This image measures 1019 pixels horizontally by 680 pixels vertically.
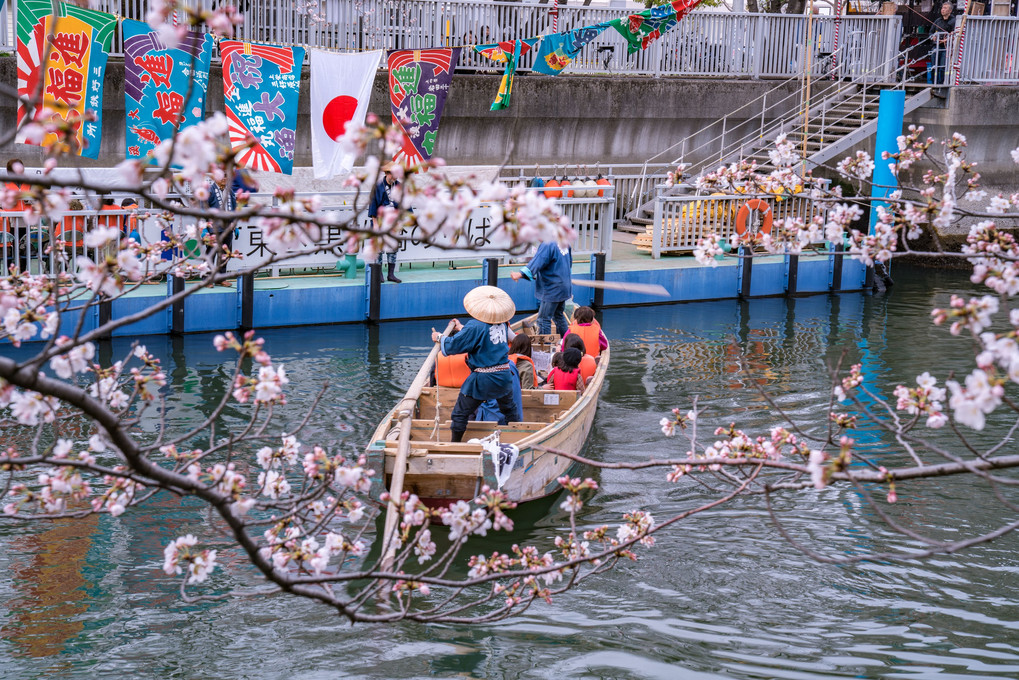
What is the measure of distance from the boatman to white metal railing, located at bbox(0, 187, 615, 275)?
3.18m

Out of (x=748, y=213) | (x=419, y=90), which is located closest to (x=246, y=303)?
(x=419, y=90)

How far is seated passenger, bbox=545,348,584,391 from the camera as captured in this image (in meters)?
10.4

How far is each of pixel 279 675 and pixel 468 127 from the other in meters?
15.8

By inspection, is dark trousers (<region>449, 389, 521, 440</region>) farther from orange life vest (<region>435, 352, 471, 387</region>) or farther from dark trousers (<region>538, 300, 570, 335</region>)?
dark trousers (<region>538, 300, 570, 335</region>)

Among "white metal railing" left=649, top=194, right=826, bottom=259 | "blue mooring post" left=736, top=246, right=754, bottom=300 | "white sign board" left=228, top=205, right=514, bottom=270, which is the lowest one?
"blue mooring post" left=736, top=246, right=754, bottom=300

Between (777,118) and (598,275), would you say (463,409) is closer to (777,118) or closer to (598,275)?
(598,275)

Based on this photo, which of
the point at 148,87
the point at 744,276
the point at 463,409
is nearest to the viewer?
the point at 463,409

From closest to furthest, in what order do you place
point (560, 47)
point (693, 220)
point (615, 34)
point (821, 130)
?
point (560, 47) → point (693, 220) → point (821, 130) → point (615, 34)

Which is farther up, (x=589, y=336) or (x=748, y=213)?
(x=748, y=213)

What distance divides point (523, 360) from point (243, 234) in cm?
558

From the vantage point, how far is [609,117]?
2205 centimetres

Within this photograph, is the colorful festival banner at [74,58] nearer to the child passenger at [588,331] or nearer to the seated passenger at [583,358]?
the child passenger at [588,331]

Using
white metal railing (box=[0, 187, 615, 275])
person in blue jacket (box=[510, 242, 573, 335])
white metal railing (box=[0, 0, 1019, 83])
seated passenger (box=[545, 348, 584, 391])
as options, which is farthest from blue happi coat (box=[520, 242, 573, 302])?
white metal railing (box=[0, 0, 1019, 83])

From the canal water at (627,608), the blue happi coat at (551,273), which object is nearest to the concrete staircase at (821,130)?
the blue happi coat at (551,273)
